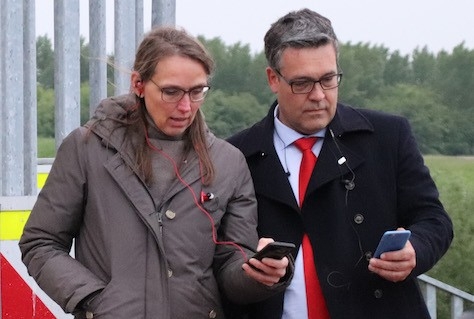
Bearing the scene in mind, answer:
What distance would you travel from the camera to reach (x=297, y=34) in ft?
11.9

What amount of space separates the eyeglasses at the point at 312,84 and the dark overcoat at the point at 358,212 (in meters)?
0.19

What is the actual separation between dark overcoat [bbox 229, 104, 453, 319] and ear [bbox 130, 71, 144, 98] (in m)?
0.44

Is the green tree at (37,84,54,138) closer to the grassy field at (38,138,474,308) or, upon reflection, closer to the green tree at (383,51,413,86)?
the grassy field at (38,138,474,308)

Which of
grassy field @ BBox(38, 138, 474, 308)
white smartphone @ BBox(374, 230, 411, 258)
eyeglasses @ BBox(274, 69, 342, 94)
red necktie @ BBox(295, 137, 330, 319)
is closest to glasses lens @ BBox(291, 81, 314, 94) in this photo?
eyeglasses @ BBox(274, 69, 342, 94)

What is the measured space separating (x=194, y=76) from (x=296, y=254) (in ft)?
2.01

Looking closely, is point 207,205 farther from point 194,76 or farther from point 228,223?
point 194,76

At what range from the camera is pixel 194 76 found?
3.43m

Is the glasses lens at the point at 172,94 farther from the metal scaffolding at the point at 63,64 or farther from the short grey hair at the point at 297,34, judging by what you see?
the metal scaffolding at the point at 63,64

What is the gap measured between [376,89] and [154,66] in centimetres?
354

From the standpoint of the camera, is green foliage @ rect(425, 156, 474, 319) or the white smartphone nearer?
the white smartphone

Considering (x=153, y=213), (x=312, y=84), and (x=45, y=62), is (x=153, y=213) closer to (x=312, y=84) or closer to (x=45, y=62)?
(x=312, y=84)

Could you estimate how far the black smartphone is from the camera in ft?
10.5

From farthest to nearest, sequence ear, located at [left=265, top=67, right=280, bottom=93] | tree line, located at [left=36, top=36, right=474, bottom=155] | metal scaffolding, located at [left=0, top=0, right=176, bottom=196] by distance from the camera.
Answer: tree line, located at [left=36, top=36, right=474, bottom=155]
metal scaffolding, located at [left=0, top=0, right=176, bottom=196]
ear, located at [left=265, top=67, right=280, bottom=93]

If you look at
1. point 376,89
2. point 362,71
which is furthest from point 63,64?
point 376,89
